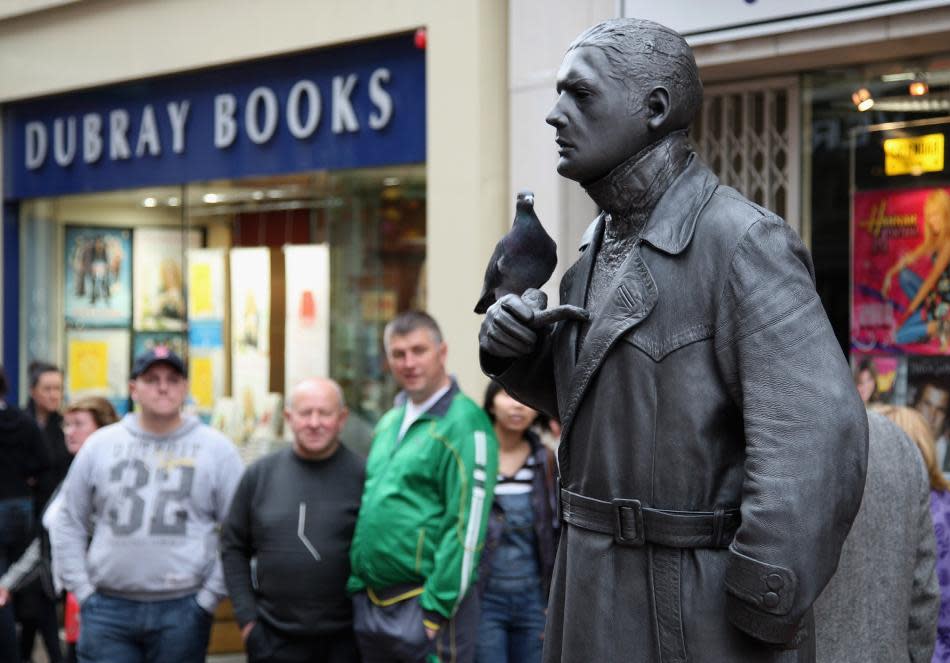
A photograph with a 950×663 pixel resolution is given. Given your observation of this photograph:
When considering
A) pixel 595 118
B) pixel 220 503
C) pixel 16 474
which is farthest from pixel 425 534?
pixel 16 474

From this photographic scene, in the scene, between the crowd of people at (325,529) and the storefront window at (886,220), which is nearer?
the crowd of people at (325,529)

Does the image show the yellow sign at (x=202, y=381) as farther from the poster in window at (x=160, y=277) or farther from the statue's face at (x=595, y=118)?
the statue's face at (x=595, y=118)

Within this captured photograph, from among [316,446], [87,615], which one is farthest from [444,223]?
[87,615]

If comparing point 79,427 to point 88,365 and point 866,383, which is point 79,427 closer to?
point 88,365

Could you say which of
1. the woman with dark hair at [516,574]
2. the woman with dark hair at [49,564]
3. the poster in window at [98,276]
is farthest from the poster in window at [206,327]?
the woman with dark hair at [516,574]

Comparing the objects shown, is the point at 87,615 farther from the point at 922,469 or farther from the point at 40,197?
the point at 40,197

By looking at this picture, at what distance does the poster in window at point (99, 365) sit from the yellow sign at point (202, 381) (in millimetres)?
1202

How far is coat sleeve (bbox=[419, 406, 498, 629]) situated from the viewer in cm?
592

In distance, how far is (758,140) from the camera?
321 inches

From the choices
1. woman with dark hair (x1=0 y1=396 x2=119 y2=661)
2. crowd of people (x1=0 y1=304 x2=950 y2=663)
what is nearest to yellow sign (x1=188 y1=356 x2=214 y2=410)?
woman with dark hair (x1=0 y1=396 x2=119 y2=661)

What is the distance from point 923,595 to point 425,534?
7.66ft

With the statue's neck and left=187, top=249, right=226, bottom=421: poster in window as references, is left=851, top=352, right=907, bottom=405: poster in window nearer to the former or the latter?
the statue's neck

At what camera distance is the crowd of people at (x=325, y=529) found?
238 inches

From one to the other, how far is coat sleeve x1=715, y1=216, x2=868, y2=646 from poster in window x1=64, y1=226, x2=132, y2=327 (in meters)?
10.2
